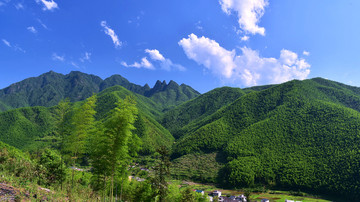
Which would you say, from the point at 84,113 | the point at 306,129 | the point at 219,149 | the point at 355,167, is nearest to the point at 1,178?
the point at 84,113

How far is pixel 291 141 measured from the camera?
79.2m

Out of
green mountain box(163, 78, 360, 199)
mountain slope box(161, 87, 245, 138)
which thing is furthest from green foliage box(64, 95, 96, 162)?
mountain slope box(161, 87, 245, 138)

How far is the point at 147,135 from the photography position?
108 metres

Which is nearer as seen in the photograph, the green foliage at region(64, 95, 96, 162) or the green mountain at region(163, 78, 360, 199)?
the green foliage at region(64, 95, 96, 162)

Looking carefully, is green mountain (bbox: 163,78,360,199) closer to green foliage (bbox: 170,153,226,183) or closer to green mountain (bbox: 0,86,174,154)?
green foliage (bbox: 170,153,226,183)

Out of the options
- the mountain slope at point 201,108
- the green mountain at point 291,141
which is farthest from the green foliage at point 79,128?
the mountain slope at point 201,108

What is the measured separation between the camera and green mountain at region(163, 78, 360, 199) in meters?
60.1

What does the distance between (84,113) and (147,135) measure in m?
98.5

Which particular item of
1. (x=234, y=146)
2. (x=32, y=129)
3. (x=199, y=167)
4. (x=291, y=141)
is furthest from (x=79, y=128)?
(x=32, y=129)

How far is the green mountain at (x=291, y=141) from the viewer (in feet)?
197

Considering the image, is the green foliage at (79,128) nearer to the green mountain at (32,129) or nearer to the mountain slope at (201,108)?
the green mountain at (32,129)

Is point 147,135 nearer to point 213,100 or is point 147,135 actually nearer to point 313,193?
point 313,193

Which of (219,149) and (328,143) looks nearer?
(328,143)

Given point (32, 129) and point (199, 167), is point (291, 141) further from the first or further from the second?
point (32, 129)
